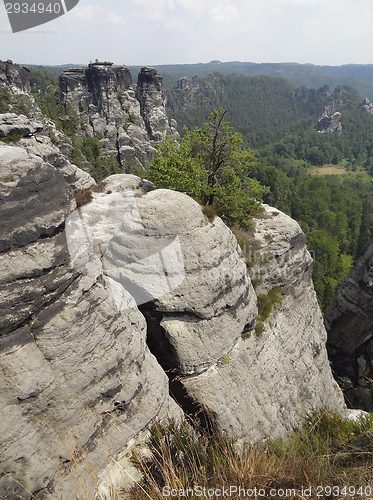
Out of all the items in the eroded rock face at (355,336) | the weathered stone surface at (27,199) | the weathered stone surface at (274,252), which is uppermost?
the weathered stone surface at (27,199)

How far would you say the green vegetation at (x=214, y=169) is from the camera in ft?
46.0

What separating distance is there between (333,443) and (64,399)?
21.5 ft

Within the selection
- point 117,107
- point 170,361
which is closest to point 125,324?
point 170,361

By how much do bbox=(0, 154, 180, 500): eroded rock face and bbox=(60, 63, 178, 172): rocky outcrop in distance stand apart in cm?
6616

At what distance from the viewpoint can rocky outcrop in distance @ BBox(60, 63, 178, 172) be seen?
2893 inches

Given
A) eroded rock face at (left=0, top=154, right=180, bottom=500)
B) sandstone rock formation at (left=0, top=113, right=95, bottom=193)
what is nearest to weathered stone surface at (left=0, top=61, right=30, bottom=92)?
sandstone rock formation at (left=0, top=113, right=95, bottom=193)

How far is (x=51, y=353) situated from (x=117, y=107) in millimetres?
85354

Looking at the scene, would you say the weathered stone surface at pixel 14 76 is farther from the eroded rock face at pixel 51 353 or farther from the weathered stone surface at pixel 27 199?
the eroded rock face at pixel 51 353

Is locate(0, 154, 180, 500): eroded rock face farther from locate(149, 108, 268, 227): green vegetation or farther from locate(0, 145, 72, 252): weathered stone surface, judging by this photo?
locate(149, 108, 268, 227): green vegetation

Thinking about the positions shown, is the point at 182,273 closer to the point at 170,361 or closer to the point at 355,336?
the point at 170,361

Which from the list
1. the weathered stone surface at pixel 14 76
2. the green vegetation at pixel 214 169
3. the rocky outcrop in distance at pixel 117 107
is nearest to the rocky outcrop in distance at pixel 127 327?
the green vegetation at pixel 214 169

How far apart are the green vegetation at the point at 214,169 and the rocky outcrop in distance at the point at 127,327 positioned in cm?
142

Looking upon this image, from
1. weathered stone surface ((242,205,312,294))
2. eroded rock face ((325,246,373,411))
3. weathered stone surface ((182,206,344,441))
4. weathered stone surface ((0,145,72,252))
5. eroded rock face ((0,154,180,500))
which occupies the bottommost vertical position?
eroded rock face ((325,246,373,411))

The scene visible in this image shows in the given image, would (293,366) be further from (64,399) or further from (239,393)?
(64,399)
